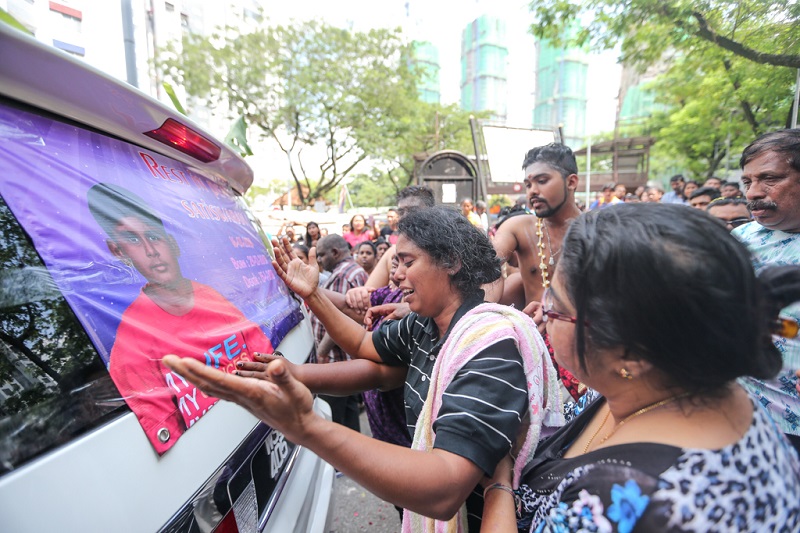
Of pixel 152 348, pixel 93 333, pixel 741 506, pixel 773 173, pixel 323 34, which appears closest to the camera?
pixel 741 506

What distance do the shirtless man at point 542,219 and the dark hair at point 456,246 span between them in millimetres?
1118

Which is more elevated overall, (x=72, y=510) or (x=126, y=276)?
(x=126, y=276)

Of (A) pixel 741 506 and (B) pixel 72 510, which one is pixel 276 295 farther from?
(A) pixel 741 506

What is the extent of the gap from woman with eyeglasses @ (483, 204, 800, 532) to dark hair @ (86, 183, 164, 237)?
123 centimetres

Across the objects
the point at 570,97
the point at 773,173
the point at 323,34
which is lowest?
the point at 773,173

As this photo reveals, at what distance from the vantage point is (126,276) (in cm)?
122

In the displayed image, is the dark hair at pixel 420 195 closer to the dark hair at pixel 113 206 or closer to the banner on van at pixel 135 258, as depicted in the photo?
the banner on van at pixel 135 258

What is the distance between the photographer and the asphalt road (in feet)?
9.52

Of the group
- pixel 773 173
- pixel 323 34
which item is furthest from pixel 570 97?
pixel 773 173

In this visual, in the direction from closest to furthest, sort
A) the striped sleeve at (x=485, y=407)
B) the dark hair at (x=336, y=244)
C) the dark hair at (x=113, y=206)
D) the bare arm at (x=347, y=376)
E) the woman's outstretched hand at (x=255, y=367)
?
the striped sleeve at (x=485, y=407)
the dark hair at (x=113, y=206)
the woman's outstretched hand at (x=255, y=367)
the bare arm at (x=347, y=376)
the dark hair at (x=336, y=244)

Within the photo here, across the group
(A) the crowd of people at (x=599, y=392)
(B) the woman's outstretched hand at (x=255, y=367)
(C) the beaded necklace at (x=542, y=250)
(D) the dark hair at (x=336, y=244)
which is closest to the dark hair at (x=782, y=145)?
(A) the crowd of people at (x=599, y=392)

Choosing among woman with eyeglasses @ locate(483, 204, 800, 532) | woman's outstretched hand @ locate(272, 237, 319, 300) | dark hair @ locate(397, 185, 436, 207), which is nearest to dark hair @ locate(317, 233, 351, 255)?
dark hair @ locate(397, 185, 436, 207)

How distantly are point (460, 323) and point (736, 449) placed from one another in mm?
740

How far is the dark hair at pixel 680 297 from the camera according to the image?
0.78 meters
